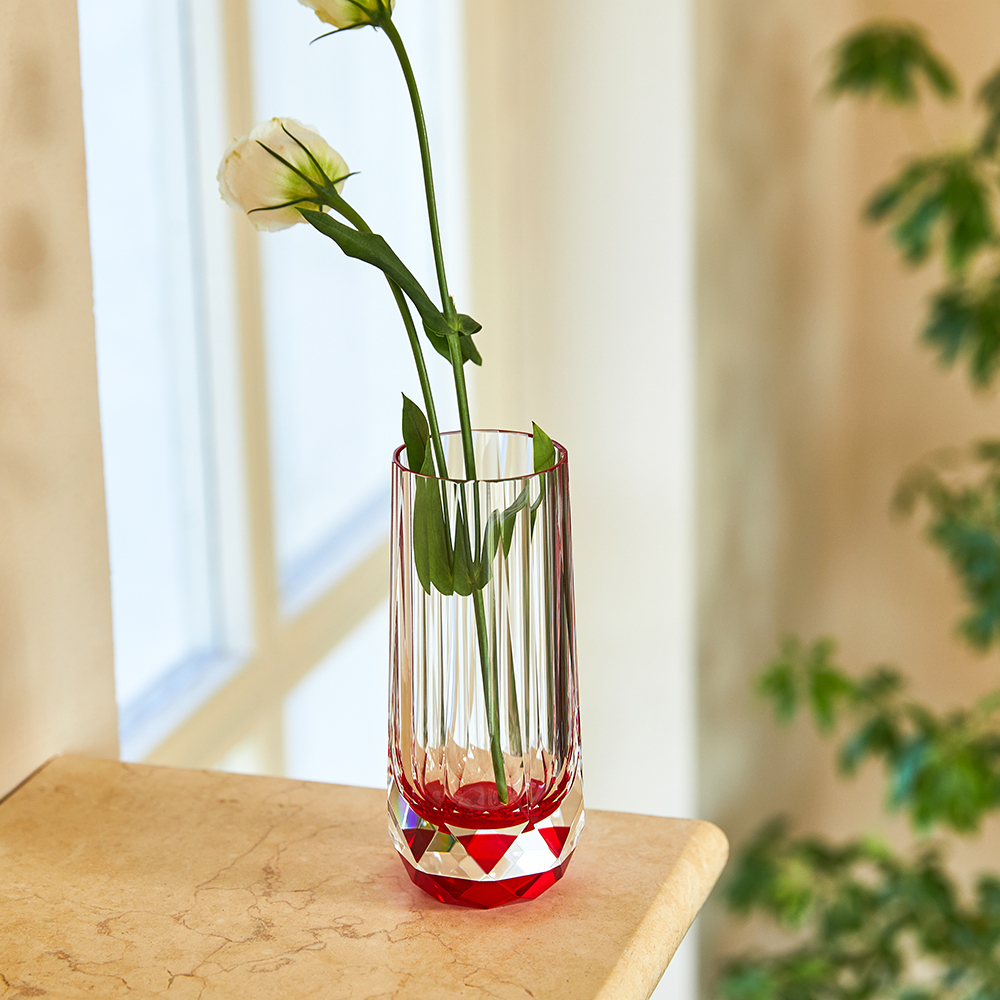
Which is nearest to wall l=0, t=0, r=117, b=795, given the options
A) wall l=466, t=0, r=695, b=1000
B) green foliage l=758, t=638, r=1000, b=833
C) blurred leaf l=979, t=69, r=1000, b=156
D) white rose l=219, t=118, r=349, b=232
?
white rose l=219, t=118, r=349, b=232

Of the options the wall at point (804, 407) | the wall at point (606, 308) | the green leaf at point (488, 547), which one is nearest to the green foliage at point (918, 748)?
the wall at point (804, 407)

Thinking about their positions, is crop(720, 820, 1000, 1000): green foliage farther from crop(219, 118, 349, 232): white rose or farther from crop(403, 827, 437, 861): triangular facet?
crop(219, 118, 349, 232): white rose

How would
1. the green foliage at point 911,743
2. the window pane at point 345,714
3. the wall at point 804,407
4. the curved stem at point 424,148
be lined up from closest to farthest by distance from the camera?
1. the curved stem at point 424,148
2. the window pane at point 345,714
3. the green foliage at point 911,743
4. the wall at point 804,407

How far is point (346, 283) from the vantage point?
133 centimetres

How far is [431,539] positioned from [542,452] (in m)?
0.07

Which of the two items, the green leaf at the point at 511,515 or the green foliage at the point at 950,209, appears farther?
the green foliage at the point at 950,209

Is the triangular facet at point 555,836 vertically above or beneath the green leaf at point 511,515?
beneath

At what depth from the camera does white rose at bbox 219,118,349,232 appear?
1.75 feet

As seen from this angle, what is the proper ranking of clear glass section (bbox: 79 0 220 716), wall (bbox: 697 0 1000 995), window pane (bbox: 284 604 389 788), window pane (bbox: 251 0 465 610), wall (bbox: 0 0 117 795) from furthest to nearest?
wall (bbox: 697 0 1000 995)
window pane (bbox: 284 604 389 788)
window pane (bbox: 251 0 465 610)
clear glass section (bbox: 79 0 220 716)
wall (bbox: 0 0 117 795)

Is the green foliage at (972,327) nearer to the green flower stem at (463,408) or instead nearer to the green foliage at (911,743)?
the green foliage at (911,743)

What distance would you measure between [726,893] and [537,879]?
165 cm

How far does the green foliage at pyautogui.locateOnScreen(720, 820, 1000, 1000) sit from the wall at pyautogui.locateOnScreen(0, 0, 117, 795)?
143 centimetres

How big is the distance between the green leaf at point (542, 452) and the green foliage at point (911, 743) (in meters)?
1.35

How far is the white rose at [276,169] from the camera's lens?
0.53 meters
